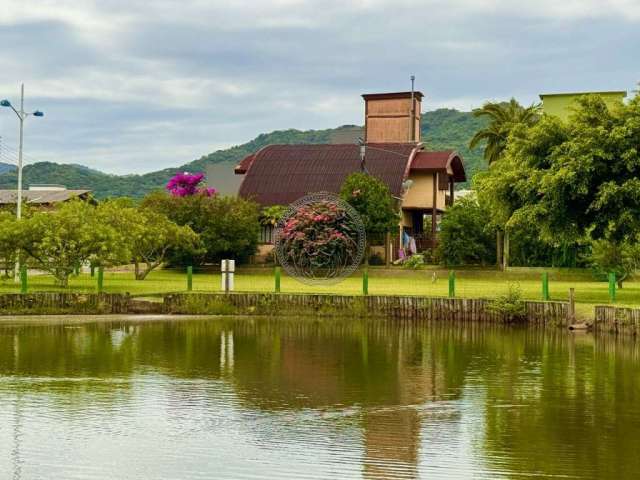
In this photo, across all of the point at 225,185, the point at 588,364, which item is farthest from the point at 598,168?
the point at 225,185

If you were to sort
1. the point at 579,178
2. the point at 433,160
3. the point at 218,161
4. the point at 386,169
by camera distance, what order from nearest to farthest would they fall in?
the point at 579,178 < the point at 386,169 < the point at 433,160 < the point at 218,161

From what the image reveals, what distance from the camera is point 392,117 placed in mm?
69250

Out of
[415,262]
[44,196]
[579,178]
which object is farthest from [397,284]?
[44,196]

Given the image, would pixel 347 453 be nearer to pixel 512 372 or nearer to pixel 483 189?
pixel 512 372

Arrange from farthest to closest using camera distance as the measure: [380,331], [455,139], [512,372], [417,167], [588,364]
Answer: [455,139] → [417,167] → [380,331] → [588,364] → [512,372]

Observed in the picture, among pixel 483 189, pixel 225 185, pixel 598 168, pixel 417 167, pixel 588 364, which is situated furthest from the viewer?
pixel 225 185

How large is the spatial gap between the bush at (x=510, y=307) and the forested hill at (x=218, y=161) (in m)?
81.1

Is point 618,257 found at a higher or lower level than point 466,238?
lower

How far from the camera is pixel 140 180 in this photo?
130 metres

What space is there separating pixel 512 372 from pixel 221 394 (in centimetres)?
700

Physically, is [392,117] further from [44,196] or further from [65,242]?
[65,242]

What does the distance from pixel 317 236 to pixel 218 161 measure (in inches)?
3385

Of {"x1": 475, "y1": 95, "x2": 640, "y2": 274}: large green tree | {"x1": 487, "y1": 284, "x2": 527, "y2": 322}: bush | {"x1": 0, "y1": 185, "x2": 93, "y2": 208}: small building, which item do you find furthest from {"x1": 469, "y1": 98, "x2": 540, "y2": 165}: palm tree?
{"x1": 0, "y1": 185, "x2": 93, "y2": 208}: small building

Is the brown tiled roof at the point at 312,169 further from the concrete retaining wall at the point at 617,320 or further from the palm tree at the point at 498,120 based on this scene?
the concrete retaining wall at the point at 617,320
